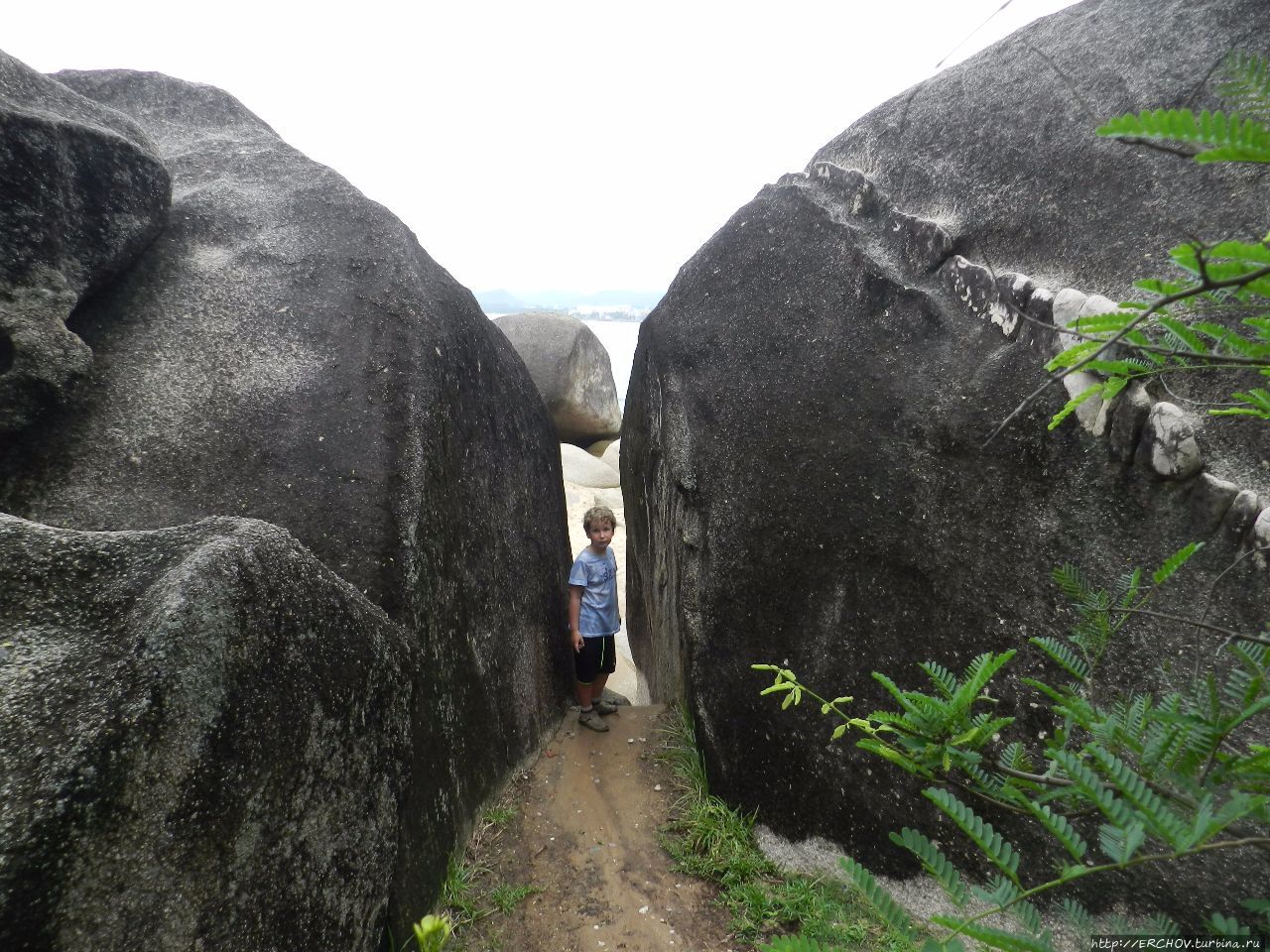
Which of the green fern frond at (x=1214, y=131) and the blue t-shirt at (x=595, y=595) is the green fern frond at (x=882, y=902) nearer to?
the green fern frond at (x=1214, y=131)

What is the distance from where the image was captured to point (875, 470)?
259 cm

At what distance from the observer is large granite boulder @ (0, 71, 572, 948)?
7.70 feet

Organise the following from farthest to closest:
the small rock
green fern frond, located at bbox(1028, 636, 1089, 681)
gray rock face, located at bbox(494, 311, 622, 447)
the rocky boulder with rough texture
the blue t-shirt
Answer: gray rock face, located at bbox(494, 311, 622, 447), the rocky boulder with rough texture, the blue t-shirt, the small rock, green fern frond, located at bbox(1028, 636, 1089, 681)

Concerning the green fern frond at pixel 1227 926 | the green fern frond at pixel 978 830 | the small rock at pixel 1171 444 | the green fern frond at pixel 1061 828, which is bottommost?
the green fern frond at pixel 978 830

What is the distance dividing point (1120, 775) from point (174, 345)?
9.48 ft

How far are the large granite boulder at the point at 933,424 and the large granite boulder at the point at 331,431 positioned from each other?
87cm

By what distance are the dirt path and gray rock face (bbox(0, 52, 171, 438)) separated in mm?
2175

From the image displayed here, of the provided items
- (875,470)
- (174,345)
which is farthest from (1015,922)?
(174,345)

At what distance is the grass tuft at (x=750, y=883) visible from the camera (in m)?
2.38

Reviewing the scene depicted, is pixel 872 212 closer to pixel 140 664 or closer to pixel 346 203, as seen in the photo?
pixel 346 203

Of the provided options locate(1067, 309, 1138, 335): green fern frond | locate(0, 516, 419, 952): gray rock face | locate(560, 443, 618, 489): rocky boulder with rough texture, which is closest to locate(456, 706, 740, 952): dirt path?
locate(0, 516, 419, 952): gray rock face

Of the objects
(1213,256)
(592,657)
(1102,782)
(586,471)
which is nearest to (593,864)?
(592,657)

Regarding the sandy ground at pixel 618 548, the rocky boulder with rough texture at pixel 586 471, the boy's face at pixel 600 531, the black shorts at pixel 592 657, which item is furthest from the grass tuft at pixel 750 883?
the rocky boulder with rough texture at pixel 586 471

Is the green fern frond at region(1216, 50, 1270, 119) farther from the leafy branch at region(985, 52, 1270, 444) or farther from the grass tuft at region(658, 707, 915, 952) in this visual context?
the grass tuft at region(658, 707, 915, 952)
